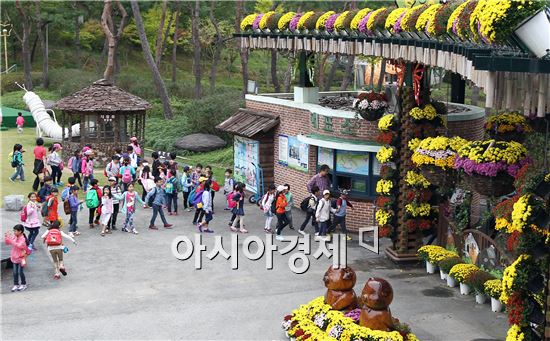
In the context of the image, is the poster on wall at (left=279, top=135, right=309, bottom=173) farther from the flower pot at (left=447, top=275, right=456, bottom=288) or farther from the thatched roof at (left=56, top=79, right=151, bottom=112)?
the thatched roof at (left=56, top=79, right=151, bottom=112)

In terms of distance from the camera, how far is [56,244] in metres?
16.7

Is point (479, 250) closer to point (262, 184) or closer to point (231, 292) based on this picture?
point (231, 292)

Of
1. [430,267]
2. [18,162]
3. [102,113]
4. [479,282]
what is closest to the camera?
[479,282]

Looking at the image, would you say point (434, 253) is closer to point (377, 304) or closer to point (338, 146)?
point (338, 146)

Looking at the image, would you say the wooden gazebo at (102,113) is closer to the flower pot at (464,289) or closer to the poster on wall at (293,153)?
the poster on wall at (293,153)

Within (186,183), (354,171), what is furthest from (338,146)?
(186,183)

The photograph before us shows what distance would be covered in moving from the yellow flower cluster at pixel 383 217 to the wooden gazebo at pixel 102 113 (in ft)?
50.0

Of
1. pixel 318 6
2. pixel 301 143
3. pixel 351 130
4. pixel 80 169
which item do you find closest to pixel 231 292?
pixel 351 130

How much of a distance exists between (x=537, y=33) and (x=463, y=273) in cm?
758

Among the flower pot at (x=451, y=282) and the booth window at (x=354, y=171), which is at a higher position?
the booth window at (x=354, y=171)

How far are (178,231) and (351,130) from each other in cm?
528

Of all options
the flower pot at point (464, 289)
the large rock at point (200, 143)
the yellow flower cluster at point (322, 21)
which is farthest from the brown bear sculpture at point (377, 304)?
the large rock at point (200, 143)

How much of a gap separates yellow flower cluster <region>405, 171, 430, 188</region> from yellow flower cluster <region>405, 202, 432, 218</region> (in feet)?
1.65

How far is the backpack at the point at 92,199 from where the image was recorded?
68.2 feet
